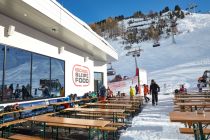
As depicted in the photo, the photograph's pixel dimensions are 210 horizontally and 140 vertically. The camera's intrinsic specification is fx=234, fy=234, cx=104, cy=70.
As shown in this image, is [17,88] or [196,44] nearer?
[17,88]

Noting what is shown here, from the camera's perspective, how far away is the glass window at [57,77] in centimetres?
1083

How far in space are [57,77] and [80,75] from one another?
9.66ft

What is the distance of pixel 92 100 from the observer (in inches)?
572

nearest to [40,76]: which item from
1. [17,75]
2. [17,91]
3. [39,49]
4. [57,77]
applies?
[39,49]

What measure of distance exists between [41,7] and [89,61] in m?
8.46

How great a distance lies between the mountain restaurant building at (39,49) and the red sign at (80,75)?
2.2 inches

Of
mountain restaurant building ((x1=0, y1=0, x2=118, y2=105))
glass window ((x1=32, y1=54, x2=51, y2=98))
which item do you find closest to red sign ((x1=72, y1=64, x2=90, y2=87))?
mountain restaurant building ((x1=0, y1=0, x2=118, y2=105))

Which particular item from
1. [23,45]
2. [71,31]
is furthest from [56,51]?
[23,45]

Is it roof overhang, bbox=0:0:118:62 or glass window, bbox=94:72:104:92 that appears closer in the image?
roof overhang, bbox=0:0:118:62

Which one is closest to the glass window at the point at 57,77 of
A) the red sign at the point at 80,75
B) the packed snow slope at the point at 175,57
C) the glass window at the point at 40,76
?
the glass window at the point at 40,76

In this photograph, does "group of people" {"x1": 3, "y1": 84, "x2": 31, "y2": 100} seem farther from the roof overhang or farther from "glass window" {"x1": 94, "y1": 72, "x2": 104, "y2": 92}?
"glass window" {"x1": 94, "y1": 72, "x2": 104, "y2": 92}

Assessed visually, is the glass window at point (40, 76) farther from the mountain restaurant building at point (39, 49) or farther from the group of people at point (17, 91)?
the group of people at point (17, 91)

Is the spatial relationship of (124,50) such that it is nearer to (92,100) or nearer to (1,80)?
(92,100)

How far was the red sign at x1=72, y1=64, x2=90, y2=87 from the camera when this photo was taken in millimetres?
13336
